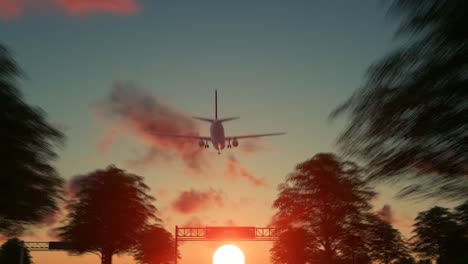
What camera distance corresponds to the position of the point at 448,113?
732 centimetres

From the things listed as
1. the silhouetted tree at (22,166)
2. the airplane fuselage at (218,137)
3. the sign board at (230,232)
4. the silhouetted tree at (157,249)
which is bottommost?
the silhouetted tree at (22,166)

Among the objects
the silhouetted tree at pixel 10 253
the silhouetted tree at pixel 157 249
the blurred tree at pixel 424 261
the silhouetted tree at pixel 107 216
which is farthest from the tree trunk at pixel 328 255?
the silhouetted tree at pixel 10 253

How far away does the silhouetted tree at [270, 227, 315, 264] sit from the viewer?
36.6 m

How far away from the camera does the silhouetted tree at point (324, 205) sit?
3375cm

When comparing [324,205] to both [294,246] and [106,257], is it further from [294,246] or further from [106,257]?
[106,257]

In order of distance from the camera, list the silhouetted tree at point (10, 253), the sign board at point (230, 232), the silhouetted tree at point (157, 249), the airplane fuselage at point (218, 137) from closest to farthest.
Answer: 1. the silhouetted tree at point (157, 249)
2. the sign board at point (230, 232)
3. the silhouetted tree at point (10, 253)
4. the airplane fuselage at point (218, 137)

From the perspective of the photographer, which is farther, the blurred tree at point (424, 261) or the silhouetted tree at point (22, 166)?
the blurred tree at point (424, 261)

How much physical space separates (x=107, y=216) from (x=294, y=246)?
13.4 meters

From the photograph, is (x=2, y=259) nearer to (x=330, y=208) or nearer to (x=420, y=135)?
(x=330, y=208)

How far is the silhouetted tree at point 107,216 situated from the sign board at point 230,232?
34.0 m

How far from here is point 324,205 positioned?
115 feet

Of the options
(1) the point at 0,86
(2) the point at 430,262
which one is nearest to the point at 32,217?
(1) the point at 0,86

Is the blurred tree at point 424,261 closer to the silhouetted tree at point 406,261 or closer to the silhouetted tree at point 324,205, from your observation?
the silhouetted tree at point 406,261

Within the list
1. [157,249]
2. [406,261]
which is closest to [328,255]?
[406,261]
